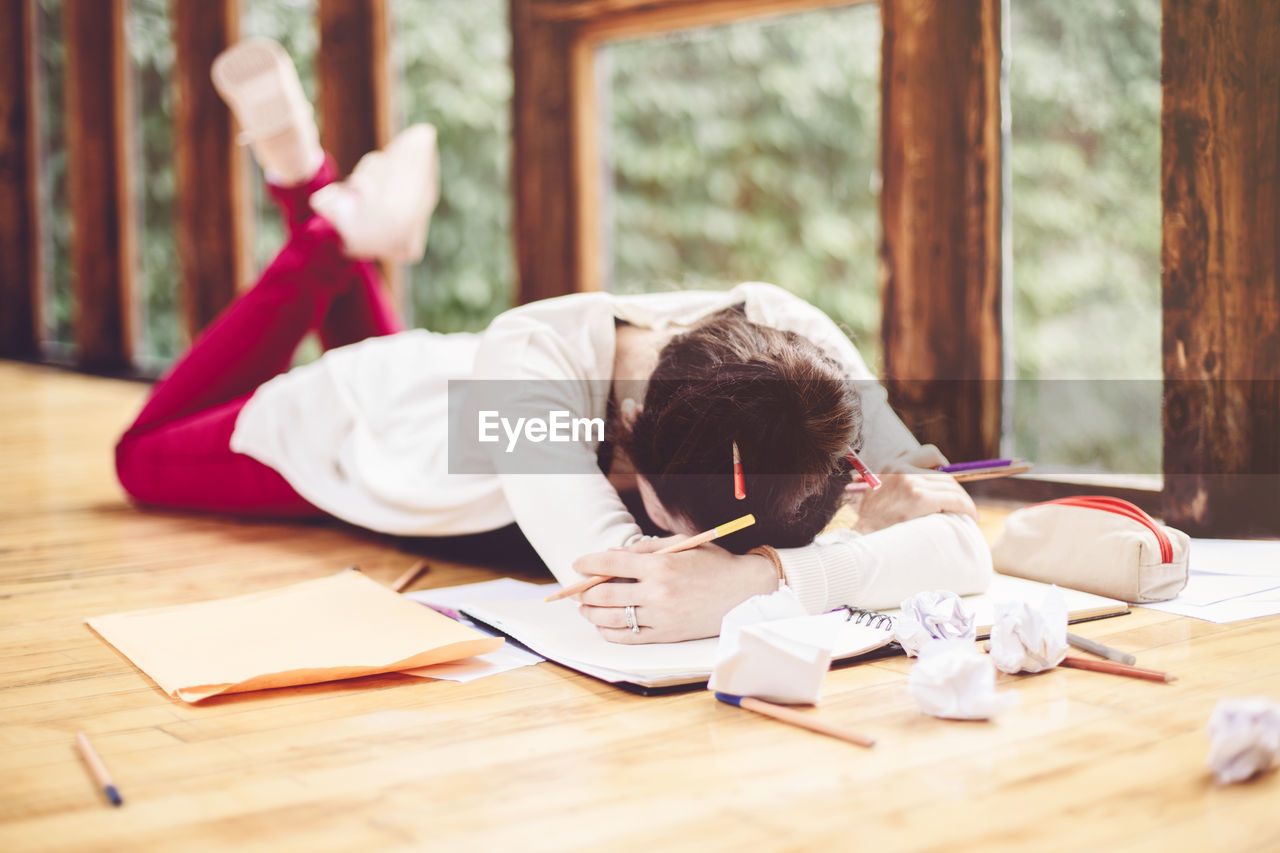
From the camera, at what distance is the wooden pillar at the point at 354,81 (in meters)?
4.17

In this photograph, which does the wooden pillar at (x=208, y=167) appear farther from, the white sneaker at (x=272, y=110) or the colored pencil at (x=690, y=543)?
the colored pencil at (x=690, y=543)

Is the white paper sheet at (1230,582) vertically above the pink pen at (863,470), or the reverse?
the pink pen at (863,470)

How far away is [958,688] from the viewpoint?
3.62 ft

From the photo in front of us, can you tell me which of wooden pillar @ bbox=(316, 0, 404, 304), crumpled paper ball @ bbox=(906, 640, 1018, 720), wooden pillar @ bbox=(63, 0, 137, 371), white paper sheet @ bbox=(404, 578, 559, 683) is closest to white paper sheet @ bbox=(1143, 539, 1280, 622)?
crumpled paper ball @ bbox=(906, 640, 1018, 720)

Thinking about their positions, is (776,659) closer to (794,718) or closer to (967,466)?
(794,718)

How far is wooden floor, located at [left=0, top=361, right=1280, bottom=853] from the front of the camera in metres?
0.89

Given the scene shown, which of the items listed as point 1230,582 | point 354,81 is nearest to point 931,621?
point 1230,582

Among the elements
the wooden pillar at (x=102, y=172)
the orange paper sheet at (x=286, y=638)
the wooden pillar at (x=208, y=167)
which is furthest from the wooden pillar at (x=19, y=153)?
the orange paper sheet at (x=286, y=638)

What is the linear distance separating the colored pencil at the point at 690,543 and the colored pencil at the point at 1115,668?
371 millimetres

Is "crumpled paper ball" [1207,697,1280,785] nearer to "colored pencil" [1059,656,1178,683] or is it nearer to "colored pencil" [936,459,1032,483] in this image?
"colored pencil" [1059,656,1178,683]

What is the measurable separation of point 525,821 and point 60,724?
1.75 ft

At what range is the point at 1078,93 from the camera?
254 cm

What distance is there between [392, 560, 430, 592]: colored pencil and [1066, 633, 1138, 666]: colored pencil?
0.90 m

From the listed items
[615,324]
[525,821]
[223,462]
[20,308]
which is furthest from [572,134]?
[20,308]
